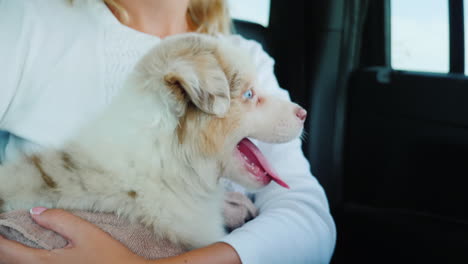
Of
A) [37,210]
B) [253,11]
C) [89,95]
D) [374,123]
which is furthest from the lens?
[374,123]

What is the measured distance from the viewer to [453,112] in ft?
8.74

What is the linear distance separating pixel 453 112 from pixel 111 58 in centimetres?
178

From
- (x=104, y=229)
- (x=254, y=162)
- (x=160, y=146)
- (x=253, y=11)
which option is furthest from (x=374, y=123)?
(x=104, y=229)

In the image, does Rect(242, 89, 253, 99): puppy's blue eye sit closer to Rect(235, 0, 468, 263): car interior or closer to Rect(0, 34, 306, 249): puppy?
Rect(0, 34, 306, 249): puppy

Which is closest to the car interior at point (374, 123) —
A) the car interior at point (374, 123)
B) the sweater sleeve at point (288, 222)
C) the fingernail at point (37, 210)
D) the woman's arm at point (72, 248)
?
the car interior at point (374, 123)

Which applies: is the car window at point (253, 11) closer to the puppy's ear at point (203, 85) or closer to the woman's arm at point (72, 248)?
the puppy's ear at point (203, 85)

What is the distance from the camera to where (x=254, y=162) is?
4.92 feet

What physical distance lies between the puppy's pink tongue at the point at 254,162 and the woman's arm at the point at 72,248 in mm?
353

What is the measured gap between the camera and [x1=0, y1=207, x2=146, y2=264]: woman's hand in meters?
1.24

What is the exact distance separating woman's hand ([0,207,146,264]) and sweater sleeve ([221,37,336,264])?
34 centimetres

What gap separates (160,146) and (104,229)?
251 millimetres

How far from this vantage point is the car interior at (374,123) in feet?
8.56

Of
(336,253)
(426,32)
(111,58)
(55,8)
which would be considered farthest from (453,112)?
(55,8)

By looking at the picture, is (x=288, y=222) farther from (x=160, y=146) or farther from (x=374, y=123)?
(x=374, y=123)
